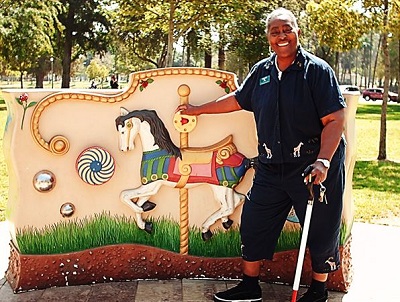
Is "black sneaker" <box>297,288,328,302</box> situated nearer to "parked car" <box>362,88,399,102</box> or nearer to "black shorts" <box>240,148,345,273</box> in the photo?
"black shorts" <box>240,148,345,273</box>

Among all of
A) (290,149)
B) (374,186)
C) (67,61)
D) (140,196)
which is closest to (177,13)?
(374,186)

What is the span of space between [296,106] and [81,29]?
31.2 metres

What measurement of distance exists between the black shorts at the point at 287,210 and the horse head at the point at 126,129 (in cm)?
90

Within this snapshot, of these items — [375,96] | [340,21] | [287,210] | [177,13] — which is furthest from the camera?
[375,96]

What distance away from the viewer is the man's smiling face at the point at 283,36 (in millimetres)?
3262

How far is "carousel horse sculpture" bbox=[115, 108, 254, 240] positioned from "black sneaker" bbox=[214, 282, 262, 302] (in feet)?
2.16

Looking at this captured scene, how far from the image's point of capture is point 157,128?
400 centimetres

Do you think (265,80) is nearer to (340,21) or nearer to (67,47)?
(340,21)

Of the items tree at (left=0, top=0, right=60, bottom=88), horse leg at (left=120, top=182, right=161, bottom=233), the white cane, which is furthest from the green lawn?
tree at (left=0, top=0, right=60, bottom=88)

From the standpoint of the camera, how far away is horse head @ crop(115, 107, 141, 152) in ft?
13.0

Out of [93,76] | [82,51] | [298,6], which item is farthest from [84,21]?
[93,76]

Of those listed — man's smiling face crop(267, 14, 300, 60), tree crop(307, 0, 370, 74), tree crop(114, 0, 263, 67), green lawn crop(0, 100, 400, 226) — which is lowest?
green lawn crop(0, 100, 400, 226)

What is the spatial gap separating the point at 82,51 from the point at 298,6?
1387 centimetres

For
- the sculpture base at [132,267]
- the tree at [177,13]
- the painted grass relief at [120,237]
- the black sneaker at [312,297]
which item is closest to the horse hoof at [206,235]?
the painted grass relief at [120,237]
